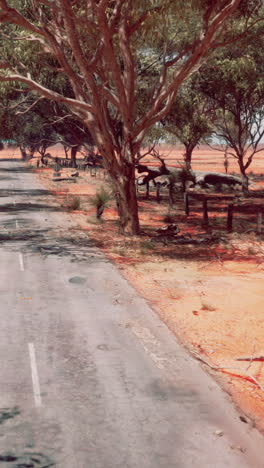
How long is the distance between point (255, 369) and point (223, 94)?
32.3 m

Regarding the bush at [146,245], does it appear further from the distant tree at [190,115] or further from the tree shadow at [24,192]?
the tree shadow at [24,192]

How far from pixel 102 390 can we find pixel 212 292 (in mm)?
7007

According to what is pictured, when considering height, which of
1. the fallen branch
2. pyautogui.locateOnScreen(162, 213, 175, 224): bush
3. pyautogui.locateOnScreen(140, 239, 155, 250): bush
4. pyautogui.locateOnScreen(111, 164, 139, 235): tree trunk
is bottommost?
pyautogui.locateOnScreen(162, 213, 175, 224): bush

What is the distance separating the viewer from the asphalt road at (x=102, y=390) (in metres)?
7.19

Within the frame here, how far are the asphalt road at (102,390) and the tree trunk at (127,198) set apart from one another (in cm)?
764

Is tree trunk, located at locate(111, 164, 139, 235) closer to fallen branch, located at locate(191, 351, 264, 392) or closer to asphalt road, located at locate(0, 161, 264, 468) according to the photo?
asphalt road, located at locate(0, 161, 264, 468)

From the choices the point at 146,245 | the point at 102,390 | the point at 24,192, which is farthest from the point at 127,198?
the point at 24,192

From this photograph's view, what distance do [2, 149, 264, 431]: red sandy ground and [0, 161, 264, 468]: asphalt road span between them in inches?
18.3

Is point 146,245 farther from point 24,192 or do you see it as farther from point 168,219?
point 24,192

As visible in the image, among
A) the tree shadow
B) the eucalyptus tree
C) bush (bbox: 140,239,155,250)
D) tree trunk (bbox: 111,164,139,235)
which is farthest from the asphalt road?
the tree shadow

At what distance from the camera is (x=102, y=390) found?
9.13 meters

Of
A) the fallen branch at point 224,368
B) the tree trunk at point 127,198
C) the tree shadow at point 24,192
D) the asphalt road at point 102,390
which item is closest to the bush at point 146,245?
the tree trunk at point 127,198

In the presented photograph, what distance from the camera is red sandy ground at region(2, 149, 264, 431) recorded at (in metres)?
10.1

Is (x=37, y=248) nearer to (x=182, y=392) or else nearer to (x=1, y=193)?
(x=182, y=392)
